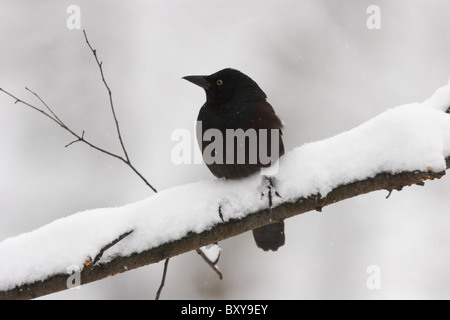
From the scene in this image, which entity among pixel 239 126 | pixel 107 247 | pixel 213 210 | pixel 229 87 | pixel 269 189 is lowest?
pixel 107 247

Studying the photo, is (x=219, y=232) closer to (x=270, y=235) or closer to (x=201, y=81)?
(x=270, y=235)

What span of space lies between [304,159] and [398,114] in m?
0.59

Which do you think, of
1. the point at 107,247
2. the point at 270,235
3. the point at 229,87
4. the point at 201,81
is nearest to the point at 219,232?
the point at 107,247

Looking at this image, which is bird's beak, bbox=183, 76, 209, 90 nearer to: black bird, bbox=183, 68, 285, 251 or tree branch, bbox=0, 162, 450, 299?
black bird, bbox=183, 68, 285, 251

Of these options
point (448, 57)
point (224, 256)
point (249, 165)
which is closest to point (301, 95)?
point (448, 57)

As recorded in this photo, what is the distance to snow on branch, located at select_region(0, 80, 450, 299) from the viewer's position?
2.24 m

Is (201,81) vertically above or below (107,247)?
above

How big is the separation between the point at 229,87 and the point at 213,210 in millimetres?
1580

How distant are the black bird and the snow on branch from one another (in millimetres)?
589

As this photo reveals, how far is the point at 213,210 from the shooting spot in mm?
2424

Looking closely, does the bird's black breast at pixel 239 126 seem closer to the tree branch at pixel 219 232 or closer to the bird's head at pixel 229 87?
the bird's head at pixel 229 87

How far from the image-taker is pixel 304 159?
2.54m

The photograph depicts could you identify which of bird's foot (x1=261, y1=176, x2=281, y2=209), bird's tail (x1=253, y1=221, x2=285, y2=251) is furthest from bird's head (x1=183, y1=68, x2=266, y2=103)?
bird's foot (x1=261, y1=176, x2=281, y2=209)

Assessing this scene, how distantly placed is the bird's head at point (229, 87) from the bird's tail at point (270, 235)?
1086mm
